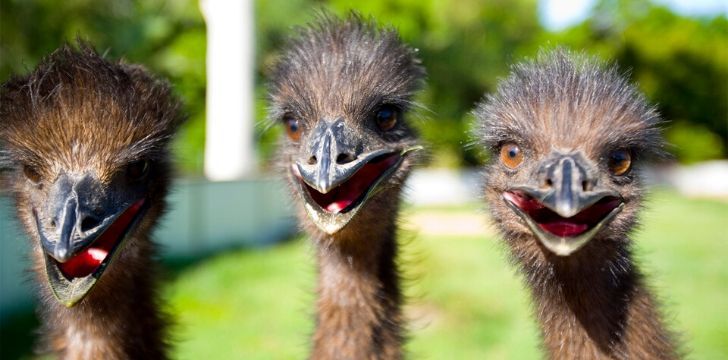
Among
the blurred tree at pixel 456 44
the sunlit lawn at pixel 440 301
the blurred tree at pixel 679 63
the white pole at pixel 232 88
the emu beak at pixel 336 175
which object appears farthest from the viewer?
the blurred tree at pixel 679 63

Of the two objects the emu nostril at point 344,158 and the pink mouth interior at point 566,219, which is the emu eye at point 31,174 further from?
the pink mouth interior at point 566,219

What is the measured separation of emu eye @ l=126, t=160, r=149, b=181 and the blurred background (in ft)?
1.50

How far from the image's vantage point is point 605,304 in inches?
100

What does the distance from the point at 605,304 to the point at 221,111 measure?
10.7 meters

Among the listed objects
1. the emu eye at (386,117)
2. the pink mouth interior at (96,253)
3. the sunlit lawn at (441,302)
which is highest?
the emu eye at (386,117)

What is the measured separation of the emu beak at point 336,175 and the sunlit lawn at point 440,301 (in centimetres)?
244

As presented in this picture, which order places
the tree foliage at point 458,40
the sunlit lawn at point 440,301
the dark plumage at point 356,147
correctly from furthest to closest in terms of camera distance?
the tree foliage at point 458,40
the sunlit lawn at point 440,301
the dark plumage at point 356,147

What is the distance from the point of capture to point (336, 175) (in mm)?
2496

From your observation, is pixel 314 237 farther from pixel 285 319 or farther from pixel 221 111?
pixel 221 111

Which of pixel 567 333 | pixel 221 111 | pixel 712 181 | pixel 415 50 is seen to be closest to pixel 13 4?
pixel 221 111

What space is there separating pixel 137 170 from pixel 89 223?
1.09ft

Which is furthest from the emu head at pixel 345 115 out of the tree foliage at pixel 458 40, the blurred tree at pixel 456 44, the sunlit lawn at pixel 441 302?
the blurred tree at pixel 456 44

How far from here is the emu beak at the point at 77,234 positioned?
2.25 meters

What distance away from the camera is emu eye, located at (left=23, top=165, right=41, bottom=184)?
2.54m
